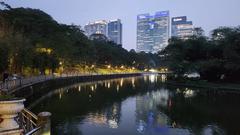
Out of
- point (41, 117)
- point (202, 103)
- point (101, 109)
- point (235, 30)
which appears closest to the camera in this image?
point (41, 117)

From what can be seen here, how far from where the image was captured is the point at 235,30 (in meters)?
73.9

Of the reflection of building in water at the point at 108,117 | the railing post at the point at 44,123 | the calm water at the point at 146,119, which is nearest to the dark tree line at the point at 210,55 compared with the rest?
the calm water at the point at 146,119

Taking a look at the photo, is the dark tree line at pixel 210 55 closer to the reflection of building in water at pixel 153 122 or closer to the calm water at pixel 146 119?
the calm water at pixel 146 119

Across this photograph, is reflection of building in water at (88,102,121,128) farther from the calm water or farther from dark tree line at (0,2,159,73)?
dark tree line at (0,2,159,73)

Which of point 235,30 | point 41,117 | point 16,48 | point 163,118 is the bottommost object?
point 163,118

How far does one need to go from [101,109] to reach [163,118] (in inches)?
296

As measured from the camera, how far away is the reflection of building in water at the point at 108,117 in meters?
29.1

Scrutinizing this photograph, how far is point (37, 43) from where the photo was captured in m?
72.0

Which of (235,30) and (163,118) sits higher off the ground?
(235,30)

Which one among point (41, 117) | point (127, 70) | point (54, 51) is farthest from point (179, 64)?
point (127, 70)

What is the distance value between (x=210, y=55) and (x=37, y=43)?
39.8 meters

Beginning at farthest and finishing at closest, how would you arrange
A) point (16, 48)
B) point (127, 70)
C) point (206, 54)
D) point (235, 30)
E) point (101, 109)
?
point (127, 70) → point (206, 54) → point (235, 30) → point (16, 48) → point (101, 109)

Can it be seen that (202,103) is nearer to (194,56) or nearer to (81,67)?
(194,56)

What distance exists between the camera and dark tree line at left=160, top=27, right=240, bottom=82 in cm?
6931
